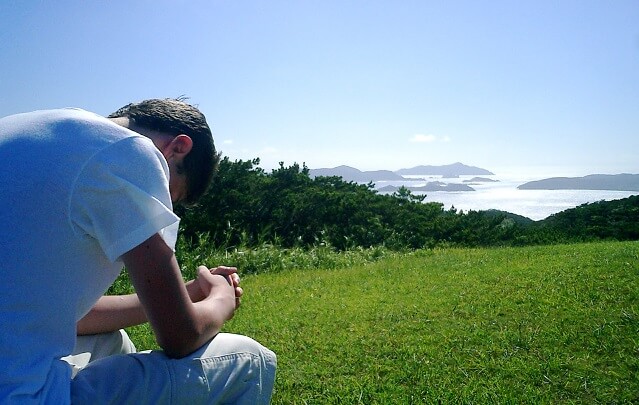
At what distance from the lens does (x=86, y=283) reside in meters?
1.41

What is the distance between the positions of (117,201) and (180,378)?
0.57m

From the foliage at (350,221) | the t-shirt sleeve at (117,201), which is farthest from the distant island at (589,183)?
the t-shirt sleeve at (117,201)

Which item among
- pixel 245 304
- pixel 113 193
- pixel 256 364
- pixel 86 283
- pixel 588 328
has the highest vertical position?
pixel 113 193

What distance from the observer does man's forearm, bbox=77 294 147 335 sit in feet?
6.38

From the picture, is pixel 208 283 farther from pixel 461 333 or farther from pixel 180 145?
pixel 461 333

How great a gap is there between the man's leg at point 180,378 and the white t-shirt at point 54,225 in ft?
0.51

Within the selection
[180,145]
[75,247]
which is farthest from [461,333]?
[75,247]

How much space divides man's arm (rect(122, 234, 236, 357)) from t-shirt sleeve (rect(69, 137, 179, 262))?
46 mm

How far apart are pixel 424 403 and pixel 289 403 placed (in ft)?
2.23

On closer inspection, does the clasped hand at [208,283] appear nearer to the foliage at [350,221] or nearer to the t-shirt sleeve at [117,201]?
the t-shirt sleeve at [117,201]

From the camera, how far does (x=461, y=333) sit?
3.67m

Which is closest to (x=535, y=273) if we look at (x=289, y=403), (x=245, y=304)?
(x=245, y=304)

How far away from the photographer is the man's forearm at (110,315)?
76.5 inches

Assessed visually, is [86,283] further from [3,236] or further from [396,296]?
[396,296]
